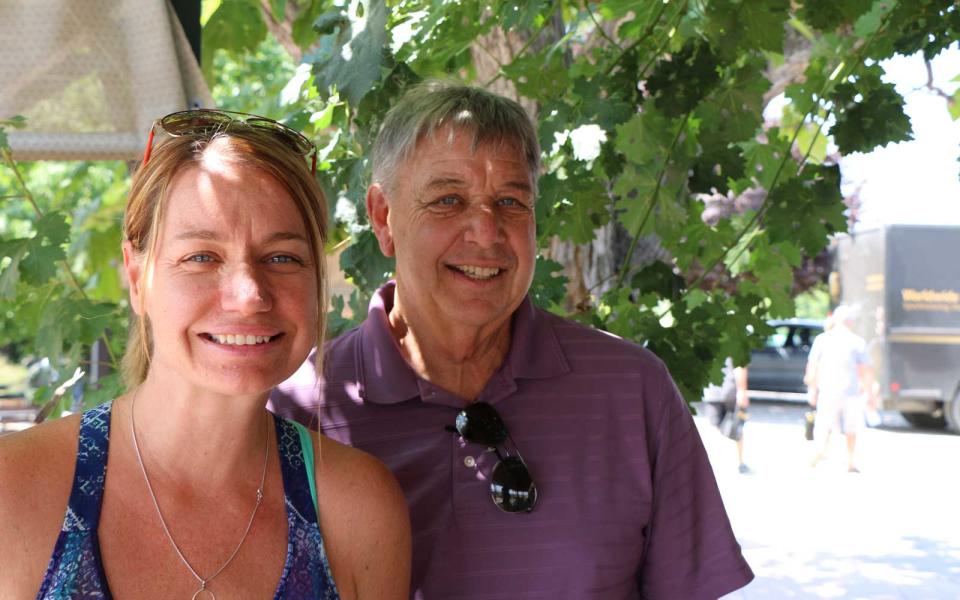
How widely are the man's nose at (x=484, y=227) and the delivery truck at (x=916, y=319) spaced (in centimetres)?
1400

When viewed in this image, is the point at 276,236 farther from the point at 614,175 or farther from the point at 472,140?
the point at 614,175

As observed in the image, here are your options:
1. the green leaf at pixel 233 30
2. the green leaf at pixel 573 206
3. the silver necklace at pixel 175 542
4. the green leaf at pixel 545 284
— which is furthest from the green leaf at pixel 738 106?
the silver necklace at pixel 175 542

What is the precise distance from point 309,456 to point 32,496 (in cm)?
45

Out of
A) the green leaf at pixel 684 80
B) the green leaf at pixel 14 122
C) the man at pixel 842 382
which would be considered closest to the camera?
the green leaf at pixel 14 122

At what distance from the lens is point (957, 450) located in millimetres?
13820

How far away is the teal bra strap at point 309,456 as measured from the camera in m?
1.78

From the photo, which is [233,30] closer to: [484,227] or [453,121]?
[453,121]

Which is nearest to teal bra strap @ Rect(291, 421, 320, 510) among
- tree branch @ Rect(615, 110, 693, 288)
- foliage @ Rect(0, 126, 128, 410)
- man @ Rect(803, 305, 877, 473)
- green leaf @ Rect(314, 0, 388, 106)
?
green leaf @ Rect(314, 0, 388, 106)

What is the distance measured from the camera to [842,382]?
1112 centimetres

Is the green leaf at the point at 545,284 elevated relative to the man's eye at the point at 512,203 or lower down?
lower down

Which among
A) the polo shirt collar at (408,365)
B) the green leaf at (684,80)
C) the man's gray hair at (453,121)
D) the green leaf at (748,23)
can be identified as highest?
the green leaf at (748,23)

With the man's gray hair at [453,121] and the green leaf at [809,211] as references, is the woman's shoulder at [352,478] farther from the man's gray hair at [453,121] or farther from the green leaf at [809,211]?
the green leaf at [809,211]

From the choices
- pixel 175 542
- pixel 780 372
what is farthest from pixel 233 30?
pixel 780 372

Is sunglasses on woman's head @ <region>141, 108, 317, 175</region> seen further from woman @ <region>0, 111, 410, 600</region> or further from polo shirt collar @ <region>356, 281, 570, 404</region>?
polo shirt collar @ <region>356, 281, 570, 404</region>
